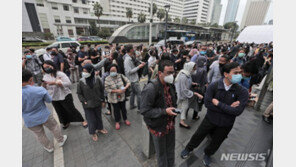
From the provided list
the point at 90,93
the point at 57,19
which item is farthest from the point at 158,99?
the point at 57,19

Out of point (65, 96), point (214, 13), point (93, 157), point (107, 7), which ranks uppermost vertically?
point (214, 13)

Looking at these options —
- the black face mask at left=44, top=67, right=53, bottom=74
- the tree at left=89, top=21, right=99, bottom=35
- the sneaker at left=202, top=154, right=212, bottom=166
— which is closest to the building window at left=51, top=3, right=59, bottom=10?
the tree at left=89, top=21, right=99, bottom=35

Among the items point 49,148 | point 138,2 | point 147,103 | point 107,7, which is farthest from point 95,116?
point 138,2

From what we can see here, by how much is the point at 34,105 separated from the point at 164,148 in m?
2.37

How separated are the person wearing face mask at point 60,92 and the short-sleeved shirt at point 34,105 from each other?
672mm

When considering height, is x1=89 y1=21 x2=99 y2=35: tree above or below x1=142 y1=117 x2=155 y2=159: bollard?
above

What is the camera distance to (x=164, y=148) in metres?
2.03

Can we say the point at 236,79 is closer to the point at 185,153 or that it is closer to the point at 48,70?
the point at 185,153

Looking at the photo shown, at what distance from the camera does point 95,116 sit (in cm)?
304

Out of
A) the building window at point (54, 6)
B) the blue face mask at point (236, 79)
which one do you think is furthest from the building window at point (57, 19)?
the blue face mask at point (236, 79)

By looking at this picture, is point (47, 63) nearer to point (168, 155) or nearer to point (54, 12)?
point (168, 155)

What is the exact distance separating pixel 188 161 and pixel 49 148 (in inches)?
119

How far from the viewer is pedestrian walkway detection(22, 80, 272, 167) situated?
2.50 m

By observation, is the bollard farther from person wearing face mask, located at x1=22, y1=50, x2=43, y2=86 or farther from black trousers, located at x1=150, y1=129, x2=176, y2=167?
person wearing face mask, located at x1=22, y1=50, x2=43, y2=86
